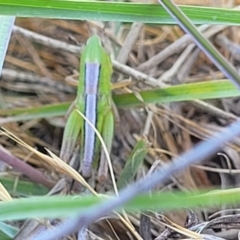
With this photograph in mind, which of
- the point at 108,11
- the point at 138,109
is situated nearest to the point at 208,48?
the point at 108,11

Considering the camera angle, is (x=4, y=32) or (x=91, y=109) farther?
A: (x=91, y=109)

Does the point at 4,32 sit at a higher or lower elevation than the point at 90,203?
higher

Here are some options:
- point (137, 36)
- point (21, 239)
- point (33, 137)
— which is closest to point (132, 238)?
point (21, 239)

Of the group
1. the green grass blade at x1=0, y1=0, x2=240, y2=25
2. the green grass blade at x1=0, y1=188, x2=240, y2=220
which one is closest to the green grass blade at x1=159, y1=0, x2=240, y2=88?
the green grass blade at x1=0, y1=188, x2=240, y2=220

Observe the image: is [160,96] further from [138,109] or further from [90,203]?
[90,203]

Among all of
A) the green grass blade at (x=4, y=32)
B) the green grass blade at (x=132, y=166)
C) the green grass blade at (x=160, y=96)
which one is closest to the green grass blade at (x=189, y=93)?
the green grass blade at (x=160, y=96)

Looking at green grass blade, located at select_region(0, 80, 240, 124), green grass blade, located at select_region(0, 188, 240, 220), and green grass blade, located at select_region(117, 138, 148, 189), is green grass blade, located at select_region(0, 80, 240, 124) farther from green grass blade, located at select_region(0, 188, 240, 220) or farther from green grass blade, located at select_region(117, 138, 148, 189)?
green grass blade, located at select_region(0, 188, 240, 220)

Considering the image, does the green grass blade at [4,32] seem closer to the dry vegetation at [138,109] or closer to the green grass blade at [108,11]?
the green grass blade at [108,11]
